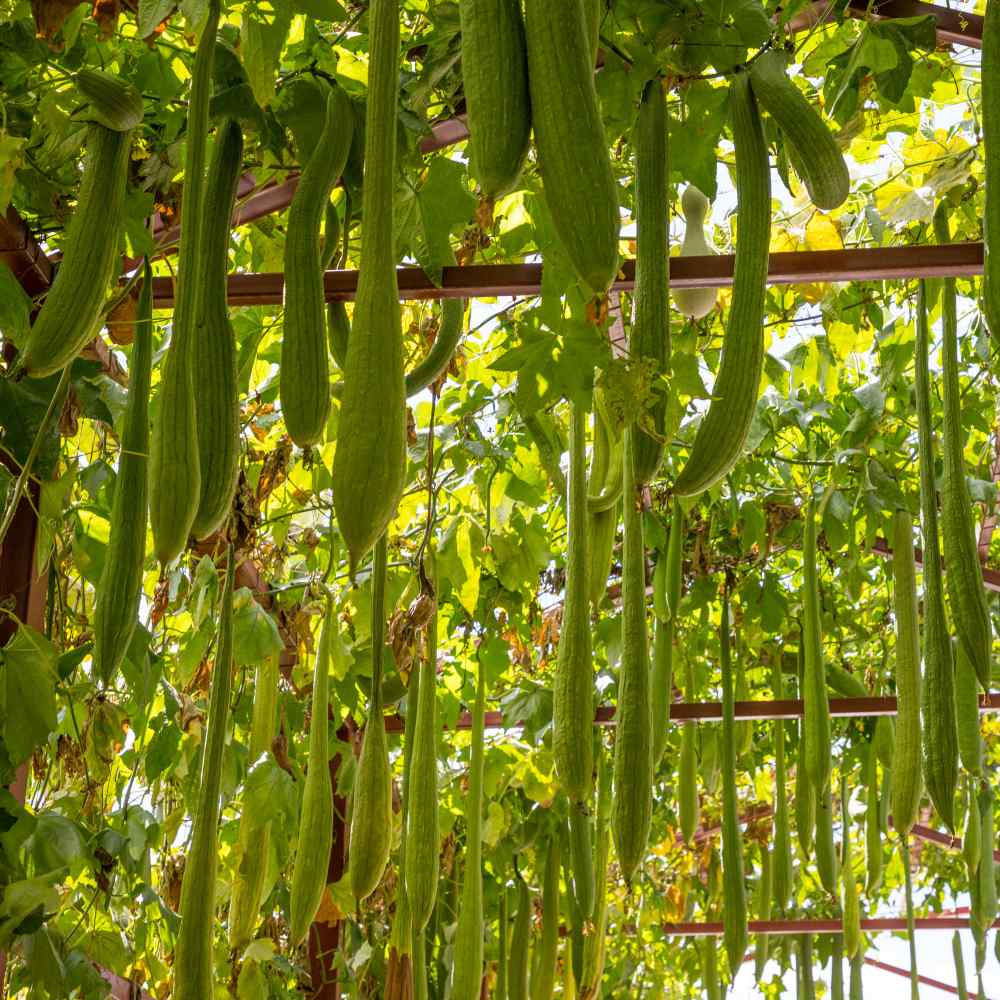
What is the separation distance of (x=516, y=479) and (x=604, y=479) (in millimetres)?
1221

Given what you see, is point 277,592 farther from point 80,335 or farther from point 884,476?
point 80,335

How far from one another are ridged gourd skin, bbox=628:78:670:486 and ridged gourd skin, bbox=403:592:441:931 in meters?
0.63


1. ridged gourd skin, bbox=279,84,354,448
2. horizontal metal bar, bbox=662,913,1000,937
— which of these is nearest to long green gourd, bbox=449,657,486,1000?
ridged gourd skin, bbox=279,84,354,448

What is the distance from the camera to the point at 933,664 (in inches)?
64.6

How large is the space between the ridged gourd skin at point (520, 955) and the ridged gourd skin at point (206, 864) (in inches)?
108

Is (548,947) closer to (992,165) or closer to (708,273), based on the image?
(708,273)

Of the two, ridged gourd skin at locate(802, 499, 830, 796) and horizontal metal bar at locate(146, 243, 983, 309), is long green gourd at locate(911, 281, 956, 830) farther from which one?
ridged gourd skin at locate(802, 499, 830, 796)

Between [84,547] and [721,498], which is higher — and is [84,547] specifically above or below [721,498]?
below

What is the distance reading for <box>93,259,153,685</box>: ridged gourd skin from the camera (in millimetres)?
919

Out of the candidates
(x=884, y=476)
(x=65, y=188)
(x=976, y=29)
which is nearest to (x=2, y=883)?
(x=65, y=188)

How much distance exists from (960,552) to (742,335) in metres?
0.68

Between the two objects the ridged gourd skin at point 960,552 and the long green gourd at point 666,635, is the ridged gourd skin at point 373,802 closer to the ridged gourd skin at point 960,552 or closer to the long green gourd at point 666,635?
the ridged gourd skin at point 960,552

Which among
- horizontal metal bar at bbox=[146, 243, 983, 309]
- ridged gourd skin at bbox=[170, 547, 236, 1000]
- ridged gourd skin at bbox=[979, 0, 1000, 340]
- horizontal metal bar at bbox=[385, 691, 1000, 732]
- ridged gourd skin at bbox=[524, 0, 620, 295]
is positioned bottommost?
ridged gourd skin at bbox=[170, 547, 236, 1000]

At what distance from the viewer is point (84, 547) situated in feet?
7.40
